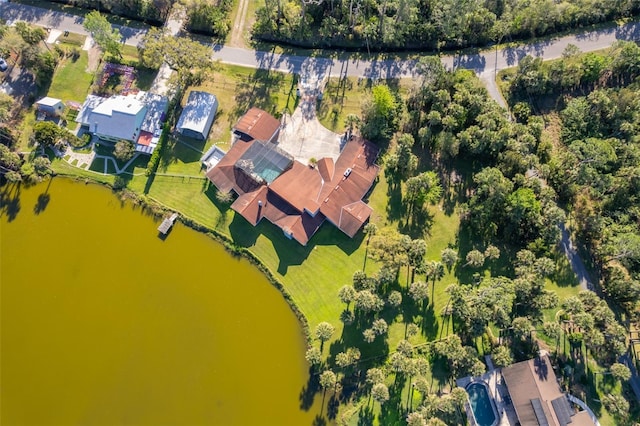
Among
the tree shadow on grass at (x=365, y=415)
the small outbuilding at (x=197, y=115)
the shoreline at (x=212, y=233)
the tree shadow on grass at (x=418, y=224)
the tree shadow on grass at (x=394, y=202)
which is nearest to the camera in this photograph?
the tree shadow on grass at (x=365, y=415)

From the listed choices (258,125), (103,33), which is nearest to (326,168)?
(258,125)

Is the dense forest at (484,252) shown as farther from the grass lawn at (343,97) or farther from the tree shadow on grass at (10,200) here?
the tree shadow on grass at (10,200)

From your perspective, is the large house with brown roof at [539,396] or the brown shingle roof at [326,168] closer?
the large house with brown roof at [539,396]

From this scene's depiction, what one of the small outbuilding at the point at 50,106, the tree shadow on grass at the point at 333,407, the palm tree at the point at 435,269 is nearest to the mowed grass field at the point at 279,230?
the palm tree at the point at 435,269

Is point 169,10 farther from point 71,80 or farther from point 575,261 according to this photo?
point 575,261

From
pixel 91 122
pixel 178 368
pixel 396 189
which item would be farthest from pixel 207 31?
pixel 178 368

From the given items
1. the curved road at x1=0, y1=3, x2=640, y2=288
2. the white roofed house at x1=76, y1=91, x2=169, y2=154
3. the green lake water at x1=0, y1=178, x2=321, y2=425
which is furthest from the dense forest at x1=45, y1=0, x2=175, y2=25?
the green lake water at x1=0, y1=178, x2=321, y2=425

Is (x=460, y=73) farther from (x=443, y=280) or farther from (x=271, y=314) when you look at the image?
(x=271, y=314)
